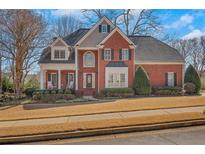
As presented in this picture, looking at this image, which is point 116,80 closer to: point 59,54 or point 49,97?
point 59,54

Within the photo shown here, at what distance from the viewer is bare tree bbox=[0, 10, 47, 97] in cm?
1472

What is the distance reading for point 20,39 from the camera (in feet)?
51.9

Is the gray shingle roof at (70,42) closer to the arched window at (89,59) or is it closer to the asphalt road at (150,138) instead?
the arched window at (89,59)

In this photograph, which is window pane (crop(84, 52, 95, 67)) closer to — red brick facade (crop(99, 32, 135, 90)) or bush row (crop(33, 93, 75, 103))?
red brick facade (crop(99, 32, 135, 90))

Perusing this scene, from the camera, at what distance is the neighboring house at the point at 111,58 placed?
19.0m

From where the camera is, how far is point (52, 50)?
59.9ft

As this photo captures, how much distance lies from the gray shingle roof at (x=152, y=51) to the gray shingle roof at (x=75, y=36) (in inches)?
137

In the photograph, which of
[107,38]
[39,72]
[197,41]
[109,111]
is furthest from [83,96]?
[197,41]

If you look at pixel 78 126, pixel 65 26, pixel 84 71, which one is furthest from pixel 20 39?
pixel 78 126

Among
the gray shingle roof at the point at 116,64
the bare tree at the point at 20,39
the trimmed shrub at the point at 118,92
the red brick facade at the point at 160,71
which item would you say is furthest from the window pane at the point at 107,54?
the bare tree at the point at 20,39

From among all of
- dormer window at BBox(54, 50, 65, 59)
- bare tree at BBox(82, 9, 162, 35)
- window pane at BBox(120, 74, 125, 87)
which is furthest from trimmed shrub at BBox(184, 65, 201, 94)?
dormer window at BBox(54, 50, 65, 59)

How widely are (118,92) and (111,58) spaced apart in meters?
2.82

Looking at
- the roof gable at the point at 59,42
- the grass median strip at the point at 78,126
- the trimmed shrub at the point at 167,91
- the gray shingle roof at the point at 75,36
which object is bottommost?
the grass median strip at the point at 78,126
